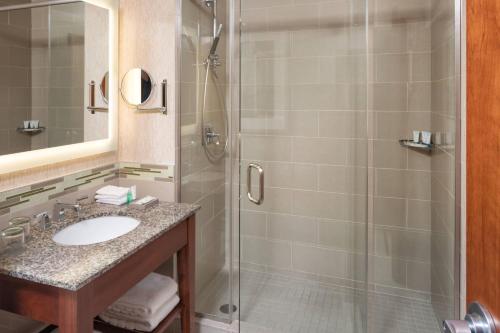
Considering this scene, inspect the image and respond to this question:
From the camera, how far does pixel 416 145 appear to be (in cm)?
239

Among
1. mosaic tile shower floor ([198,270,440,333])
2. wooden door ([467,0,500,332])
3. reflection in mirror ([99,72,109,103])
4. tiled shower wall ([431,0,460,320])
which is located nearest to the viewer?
wooden door ([467,0,500,332])

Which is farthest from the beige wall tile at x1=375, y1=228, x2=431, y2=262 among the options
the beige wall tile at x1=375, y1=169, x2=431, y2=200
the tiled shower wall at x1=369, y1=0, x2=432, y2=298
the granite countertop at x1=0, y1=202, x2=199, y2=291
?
the granite countertop at x1=0, y1=202, x2=199, y2=291

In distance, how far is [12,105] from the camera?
1.56 meters

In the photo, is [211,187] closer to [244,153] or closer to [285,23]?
[244,153]

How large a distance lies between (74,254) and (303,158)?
5.75ft

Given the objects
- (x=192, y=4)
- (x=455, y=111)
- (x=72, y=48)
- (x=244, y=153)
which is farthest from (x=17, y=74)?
(x=455, y=111)

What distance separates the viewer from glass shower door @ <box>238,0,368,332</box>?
243 centimetres

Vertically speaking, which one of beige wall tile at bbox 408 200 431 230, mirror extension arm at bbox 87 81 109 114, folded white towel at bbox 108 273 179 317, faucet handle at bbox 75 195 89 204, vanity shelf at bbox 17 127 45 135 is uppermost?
mirror extension arm at bbox 87 81 109 114

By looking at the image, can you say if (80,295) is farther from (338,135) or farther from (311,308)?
(338,135)

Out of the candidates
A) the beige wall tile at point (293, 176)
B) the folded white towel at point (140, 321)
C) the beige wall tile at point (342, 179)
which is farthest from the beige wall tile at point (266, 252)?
the folded white towel at point (140, 321)

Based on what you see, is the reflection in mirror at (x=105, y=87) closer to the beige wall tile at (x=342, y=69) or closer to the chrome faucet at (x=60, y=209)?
the chrome faucet at (x=60, y=209)

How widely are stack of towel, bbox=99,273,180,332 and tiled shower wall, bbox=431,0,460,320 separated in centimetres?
146

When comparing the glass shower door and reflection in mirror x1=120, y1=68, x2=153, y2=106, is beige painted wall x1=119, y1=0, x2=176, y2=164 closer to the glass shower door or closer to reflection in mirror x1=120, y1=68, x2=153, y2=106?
reflection in mirror x1=120, y1=68, x2=153, y2=106

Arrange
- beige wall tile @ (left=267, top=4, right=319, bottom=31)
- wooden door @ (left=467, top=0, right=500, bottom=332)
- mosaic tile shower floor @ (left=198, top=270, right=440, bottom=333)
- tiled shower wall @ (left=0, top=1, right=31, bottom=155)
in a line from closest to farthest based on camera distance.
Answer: wooden door @ (left=467, top=0, right=500, bottom=332), tiled shower wall @ (left=0, top=1, right=31, bottom=155), mosaic tile shower floor @ (left=198, top=270, right=440, bottom=333), beige wall tile @ (left=267, top=4, right=319, bottom=31)
